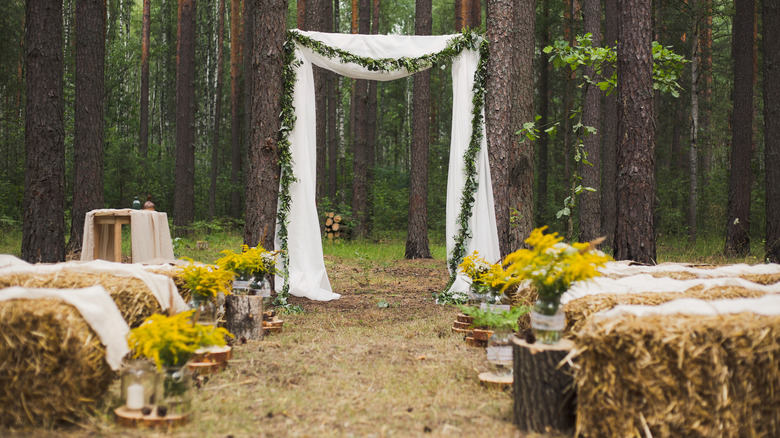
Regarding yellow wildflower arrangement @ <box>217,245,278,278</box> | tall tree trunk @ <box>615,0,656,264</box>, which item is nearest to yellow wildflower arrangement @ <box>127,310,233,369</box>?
yellow wildflower arrangement @ <box>217,245,278,278</box>

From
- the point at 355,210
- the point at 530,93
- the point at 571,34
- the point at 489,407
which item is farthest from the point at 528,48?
the point at 571,34

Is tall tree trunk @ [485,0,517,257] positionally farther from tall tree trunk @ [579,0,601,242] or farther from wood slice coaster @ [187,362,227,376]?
tall tree trunk @ [579,0,601,242]

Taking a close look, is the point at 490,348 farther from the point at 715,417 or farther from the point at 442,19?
the point at 442,19

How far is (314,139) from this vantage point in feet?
20.5

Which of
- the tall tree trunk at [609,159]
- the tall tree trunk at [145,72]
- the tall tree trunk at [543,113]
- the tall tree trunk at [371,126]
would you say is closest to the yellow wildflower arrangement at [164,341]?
the tall tree trunk at [609,159]

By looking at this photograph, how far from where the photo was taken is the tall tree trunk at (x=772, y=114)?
819cm

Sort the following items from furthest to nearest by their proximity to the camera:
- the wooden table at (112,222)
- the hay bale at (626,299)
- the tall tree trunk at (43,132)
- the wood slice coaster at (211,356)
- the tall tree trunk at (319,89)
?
the tall tree trunk at (319,89)
the wooden table at (112,222)
the tall tree trunk at (43,132)
the wood slice coaster at (211,356)
the hay bale at (626,299)

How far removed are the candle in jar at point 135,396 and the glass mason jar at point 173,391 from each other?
0.07m

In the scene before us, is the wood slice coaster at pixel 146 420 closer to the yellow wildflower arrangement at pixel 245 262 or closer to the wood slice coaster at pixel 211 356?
the wood slice coaster at pixel 211 356

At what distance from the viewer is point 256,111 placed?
19.2ft

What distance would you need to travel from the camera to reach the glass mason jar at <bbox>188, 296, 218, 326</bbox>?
3.68 meters

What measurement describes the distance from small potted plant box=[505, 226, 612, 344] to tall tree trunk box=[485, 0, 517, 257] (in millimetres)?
3324

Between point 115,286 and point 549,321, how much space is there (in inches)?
90.1

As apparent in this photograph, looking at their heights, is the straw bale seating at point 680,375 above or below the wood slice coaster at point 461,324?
above
